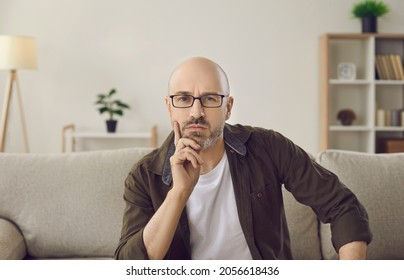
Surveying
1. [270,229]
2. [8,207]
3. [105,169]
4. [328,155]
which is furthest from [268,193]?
[8,207]

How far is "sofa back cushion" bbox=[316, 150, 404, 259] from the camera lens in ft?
4.68

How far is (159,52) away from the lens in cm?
394

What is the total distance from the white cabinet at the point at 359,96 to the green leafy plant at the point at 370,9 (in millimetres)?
153

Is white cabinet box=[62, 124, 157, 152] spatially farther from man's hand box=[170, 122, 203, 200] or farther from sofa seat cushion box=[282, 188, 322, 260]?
man's hand box=[170, 122, 203, 200]

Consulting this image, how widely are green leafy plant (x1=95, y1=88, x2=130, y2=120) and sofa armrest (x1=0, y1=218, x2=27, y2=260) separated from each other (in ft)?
7.25

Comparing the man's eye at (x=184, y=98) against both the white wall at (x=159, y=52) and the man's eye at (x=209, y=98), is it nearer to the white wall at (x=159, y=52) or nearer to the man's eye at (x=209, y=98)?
the man's eye at (x=209, y=98)

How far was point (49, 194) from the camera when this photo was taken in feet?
4.96

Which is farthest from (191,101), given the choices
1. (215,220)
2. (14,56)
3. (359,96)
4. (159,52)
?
(359,96)

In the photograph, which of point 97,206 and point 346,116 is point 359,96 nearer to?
point 346,116

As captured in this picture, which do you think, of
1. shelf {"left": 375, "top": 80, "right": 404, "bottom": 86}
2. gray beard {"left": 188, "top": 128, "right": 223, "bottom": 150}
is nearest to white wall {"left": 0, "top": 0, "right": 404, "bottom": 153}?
shelf {"left": 375, "top": 80, "right": 404, "bottom": 86}

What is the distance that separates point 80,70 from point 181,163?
10.3 ft

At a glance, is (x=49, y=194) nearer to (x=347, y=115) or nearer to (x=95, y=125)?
(x=95, y=125)

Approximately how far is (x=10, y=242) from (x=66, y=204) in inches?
6.5

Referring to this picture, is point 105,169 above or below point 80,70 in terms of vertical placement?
below
